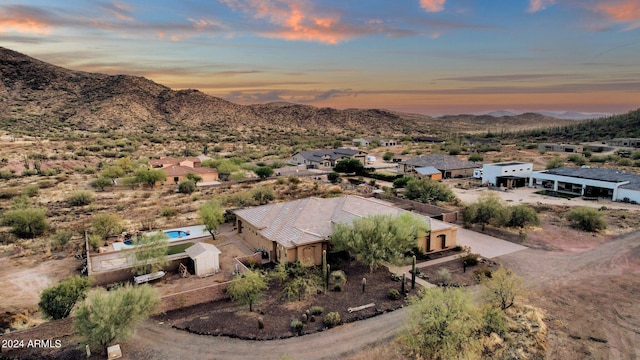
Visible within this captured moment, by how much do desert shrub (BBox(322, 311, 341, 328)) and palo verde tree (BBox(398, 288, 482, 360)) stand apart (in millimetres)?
2997

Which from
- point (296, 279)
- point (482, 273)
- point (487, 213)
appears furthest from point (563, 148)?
point (296, 279)

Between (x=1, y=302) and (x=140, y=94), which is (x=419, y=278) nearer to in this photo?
(x=1, y=302)

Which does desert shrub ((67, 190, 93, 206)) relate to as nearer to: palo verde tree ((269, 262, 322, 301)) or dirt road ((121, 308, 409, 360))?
palo verde tree ((269, 262, 322, 301))

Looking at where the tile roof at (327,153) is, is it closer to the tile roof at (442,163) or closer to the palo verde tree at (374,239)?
the tile roof at (442,163)

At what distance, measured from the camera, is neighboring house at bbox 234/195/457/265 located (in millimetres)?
24156

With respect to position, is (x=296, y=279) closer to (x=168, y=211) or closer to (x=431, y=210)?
(x=431, y=210)

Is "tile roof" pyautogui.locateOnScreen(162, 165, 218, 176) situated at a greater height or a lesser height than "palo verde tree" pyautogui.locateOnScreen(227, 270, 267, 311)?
greater

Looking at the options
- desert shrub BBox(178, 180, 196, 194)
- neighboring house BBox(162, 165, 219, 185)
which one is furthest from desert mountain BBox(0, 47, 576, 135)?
desert shrub BBox(178, 180, 196, 194)

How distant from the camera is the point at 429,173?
57938mm

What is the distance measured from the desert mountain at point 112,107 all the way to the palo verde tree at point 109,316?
89.9 m

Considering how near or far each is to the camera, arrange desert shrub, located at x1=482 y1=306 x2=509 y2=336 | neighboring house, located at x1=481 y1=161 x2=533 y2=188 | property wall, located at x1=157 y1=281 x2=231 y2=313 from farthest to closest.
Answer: neighboring house, located at x1=481 y1=161 x2=533 y2=188 → property wall, located at x1=157 y1=281 x2=231 y2=313 → desert shrub, located at x1=482 y1=306 x2=509 y2=336

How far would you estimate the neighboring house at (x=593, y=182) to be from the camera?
4312cm

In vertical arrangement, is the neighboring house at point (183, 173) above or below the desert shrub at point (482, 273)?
above

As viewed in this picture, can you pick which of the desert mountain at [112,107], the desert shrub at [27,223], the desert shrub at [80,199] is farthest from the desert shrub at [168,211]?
the desert mountain at [112,107]
